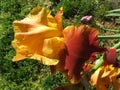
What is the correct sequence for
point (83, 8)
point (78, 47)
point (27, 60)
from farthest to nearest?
1. point (83, 8)
2. point (27, 60)
3. point (78, 47)

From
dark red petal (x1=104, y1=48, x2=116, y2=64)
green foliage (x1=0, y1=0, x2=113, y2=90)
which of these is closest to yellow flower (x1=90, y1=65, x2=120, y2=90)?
dark red petal (x1=104, y1=48, x2=116, y2=64)

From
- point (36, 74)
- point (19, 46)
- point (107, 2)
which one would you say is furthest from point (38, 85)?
point (19, 46)

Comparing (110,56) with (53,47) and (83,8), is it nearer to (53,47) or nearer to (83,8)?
(53,47)

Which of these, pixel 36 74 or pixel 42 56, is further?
pixel 36 74

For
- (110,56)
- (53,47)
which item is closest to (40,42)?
(53,47)

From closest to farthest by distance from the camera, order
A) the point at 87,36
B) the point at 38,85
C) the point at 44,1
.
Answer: the point at 87,36, the point at 38,85, the point at 44,1

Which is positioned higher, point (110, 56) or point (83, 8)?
point (110, 56)

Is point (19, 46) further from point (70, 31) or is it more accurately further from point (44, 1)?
point (44, 1)


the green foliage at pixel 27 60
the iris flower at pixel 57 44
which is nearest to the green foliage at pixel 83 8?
the green foliage at pixel 27 60

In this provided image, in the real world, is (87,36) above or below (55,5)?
above
